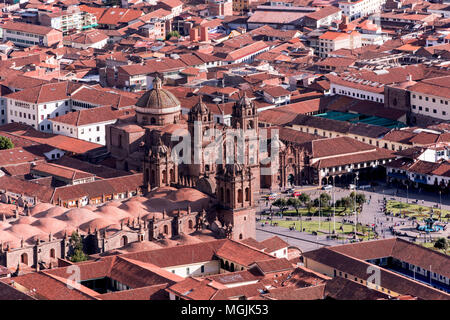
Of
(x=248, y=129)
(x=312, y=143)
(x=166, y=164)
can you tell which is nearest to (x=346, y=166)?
(x=312, y=143)

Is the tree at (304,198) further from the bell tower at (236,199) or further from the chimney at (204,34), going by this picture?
the chimney at (204,34)

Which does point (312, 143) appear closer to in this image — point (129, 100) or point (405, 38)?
point (129, 100)

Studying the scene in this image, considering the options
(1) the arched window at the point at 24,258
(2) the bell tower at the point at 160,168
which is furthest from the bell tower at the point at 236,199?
(1) the arched window at the point at 24,258

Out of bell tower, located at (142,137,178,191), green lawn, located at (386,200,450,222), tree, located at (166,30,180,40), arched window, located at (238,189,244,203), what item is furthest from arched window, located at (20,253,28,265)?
tree, located at (166,30,180,40)

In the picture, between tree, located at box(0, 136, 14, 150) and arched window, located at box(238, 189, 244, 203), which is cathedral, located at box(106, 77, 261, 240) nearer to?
arched window, located at box(238, 189, 244, 203)

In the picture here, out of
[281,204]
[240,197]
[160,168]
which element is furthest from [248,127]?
[240,197]

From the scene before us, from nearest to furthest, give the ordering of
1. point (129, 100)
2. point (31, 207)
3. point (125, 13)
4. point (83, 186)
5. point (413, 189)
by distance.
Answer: point (31, 207)
point (83, 186)
point (413, 189)
point (129, 100)
point (125, 13)
